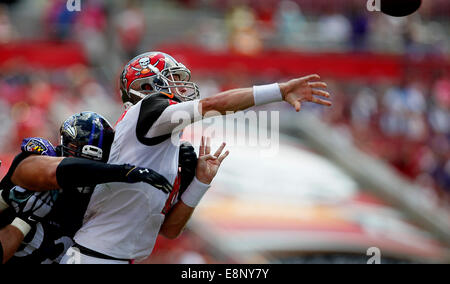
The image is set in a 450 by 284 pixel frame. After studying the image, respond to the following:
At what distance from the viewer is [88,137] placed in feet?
16.5

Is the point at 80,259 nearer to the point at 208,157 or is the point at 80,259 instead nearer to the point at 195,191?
the point at 195,191

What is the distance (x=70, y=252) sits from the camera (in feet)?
17.0

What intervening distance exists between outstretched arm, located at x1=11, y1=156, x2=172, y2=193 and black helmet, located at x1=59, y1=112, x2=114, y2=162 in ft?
0.69

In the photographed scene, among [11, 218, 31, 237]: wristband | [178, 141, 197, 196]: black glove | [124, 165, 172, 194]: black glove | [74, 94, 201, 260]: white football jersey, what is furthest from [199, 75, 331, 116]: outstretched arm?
[11, 218, 31, 237]: wristband

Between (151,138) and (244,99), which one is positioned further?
(151,138)

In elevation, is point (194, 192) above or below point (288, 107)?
below

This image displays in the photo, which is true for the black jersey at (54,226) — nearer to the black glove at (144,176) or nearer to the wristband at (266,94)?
the black glove at (144,176)

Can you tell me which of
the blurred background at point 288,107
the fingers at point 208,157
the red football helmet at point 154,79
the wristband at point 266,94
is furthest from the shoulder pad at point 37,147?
the blurred background at point 288,107

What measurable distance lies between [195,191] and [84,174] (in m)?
1.05

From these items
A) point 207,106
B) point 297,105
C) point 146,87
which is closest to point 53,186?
point 146,87

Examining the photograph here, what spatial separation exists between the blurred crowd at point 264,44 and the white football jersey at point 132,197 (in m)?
7.83

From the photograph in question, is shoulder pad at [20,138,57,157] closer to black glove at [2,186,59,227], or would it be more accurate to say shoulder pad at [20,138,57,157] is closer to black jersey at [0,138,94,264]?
black jersey at [0,138,94,264]

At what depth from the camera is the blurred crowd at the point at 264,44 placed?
14609 millimetres

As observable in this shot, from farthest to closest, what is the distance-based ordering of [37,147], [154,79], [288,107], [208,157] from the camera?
[288,107], [208,157], [154,79], [37,147]
